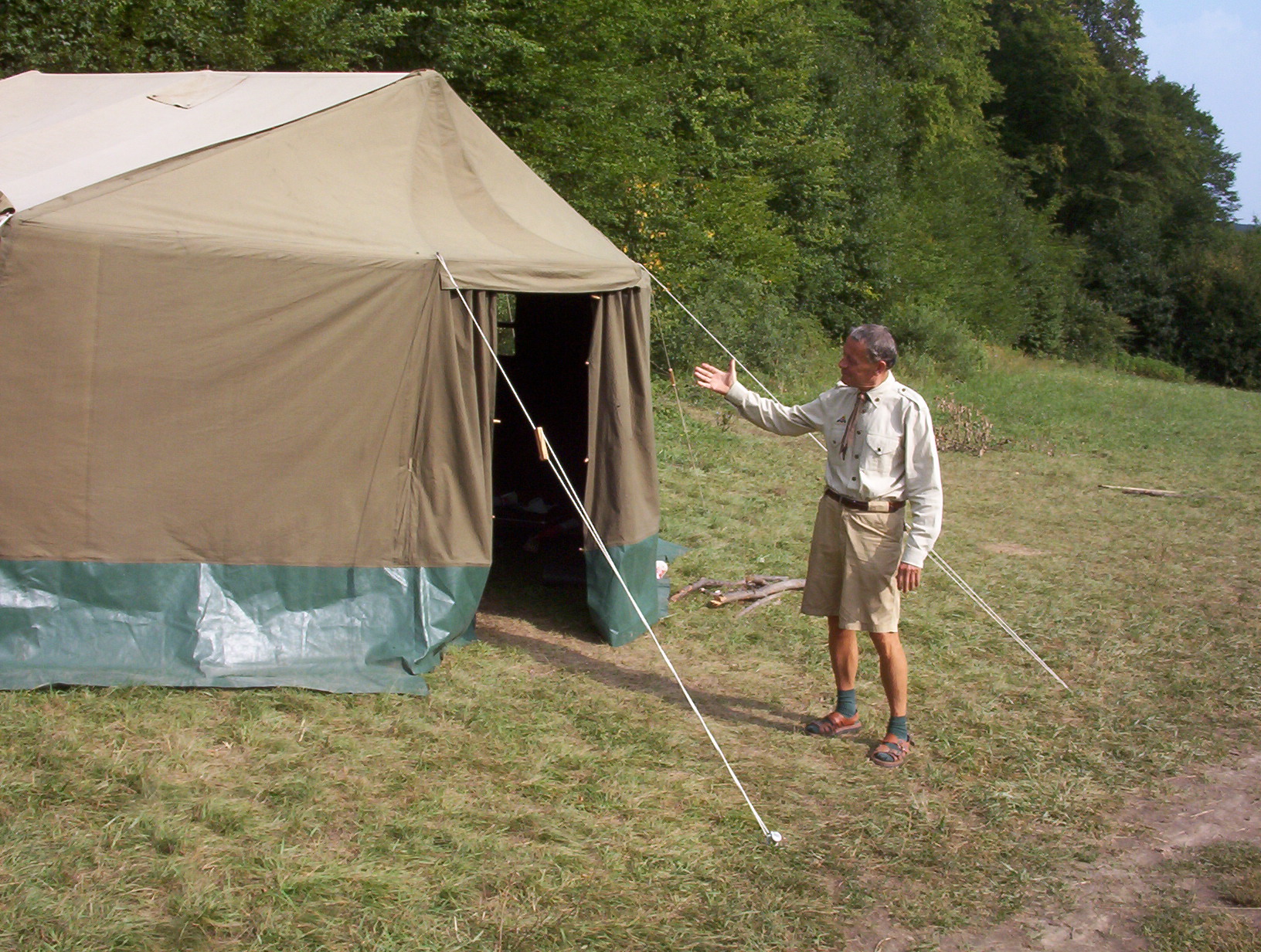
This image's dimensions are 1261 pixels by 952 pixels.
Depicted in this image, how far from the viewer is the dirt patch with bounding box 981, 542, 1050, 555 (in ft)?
26.4

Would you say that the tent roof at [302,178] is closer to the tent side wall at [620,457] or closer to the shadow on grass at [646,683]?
the tent side wall at [620,457]

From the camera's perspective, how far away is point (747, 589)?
660 cm

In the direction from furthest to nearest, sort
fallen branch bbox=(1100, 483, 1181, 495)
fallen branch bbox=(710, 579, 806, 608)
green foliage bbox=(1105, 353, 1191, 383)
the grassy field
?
green foliage bbox=(1105, 353, 1191, 383) → fallen branch bbox=(1100, 483, 1181, 495) → fallen branch bbox=(710, 579, 806, 608) → the grassy field

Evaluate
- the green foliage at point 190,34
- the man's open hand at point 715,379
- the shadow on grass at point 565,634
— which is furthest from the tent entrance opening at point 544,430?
the green foliage at point 190,34

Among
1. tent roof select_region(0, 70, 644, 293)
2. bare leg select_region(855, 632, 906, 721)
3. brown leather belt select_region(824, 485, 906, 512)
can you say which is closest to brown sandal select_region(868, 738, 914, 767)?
bare leg select_region(855, 632, 906, 721)

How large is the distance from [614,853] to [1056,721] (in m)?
2.35

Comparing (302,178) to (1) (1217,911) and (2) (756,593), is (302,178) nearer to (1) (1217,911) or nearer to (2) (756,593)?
(2) (756,593)

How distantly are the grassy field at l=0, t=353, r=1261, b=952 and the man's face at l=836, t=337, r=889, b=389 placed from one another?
147cm

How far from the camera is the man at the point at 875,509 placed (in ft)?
14.0

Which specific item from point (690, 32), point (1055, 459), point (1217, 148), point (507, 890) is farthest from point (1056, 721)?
point (1217, 148)

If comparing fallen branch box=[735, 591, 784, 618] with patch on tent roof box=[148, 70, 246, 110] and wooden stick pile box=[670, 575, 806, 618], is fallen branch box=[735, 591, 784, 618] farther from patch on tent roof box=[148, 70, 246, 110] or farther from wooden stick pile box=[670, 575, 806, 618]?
patch on tent roof box=[148, 70, 246, 110]

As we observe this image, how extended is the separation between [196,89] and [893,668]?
493 cm

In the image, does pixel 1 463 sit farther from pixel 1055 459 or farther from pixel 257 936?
pixel 1055 459

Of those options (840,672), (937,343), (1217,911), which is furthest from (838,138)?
(1217,911)
